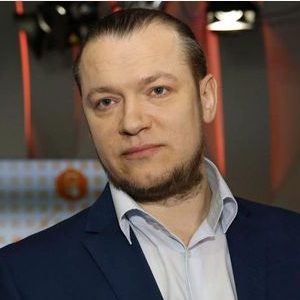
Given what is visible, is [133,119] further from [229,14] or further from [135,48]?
[229,14]

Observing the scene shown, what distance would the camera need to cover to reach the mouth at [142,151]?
3.42ft

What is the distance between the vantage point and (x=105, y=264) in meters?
1.03

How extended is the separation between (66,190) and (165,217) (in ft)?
2.33

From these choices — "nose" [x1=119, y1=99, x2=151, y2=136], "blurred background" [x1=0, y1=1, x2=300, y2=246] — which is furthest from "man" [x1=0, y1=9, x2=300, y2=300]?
"blurred background" [x1=0, y1=1, x2=300, y2=246]

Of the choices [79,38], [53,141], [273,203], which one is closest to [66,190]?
→ [53,141]

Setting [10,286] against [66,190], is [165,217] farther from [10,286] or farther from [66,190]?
[66,190]

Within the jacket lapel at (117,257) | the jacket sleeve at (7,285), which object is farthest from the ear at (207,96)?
the jacket sleeve at (7,285)

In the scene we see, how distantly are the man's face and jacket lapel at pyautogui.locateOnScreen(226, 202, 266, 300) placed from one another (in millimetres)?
141

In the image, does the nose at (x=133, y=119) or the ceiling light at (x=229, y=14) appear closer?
the nose at (x=133, y=119)

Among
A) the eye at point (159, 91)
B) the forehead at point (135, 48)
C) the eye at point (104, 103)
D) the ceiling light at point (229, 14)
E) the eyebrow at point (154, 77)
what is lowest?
the eye at point (104, 103)

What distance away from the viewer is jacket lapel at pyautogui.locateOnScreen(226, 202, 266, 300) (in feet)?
3.43

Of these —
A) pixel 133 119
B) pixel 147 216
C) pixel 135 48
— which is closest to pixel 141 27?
pixel 135 48

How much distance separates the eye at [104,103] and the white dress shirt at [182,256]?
0.14 meters

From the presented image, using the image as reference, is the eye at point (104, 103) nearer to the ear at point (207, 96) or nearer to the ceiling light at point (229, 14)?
the ear at point (207, 96)
